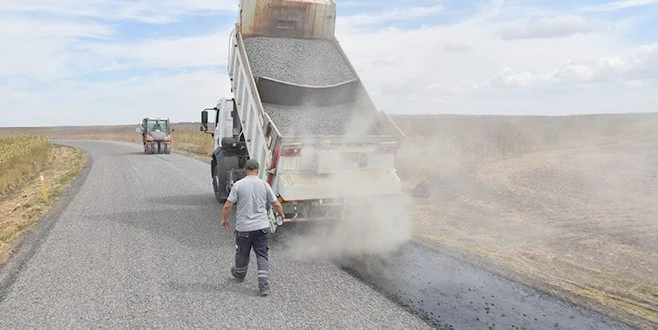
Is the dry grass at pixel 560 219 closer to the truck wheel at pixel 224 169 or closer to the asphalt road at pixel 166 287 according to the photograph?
the asphalt road at pixel 166 287

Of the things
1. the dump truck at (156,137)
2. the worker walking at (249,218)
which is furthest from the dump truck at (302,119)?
the dump truck at (156,137)

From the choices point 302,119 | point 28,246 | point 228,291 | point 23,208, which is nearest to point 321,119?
point 302,119

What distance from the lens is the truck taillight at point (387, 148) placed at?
8.41m

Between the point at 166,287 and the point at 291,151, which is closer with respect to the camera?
the point at 166,287

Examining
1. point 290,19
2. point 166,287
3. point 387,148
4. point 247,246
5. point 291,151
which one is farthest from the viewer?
point 290,19

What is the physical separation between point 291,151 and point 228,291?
2.51 metres

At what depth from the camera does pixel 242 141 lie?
11.1 metres

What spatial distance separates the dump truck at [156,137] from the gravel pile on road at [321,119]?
952 inches

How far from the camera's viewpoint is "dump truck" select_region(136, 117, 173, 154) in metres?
32.1

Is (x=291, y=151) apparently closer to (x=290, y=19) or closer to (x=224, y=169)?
(x=290, y=19)

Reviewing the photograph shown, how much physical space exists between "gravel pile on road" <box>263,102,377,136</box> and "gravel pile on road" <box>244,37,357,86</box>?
505mm

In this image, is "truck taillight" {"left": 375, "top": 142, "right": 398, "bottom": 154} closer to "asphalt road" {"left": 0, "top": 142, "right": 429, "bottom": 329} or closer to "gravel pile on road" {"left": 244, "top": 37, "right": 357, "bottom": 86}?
"gravel pile on road" {"left": 244, "top": 37, "right": 357, "bottom": 86}

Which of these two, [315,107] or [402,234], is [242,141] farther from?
[402,234]

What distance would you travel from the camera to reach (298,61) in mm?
10016
